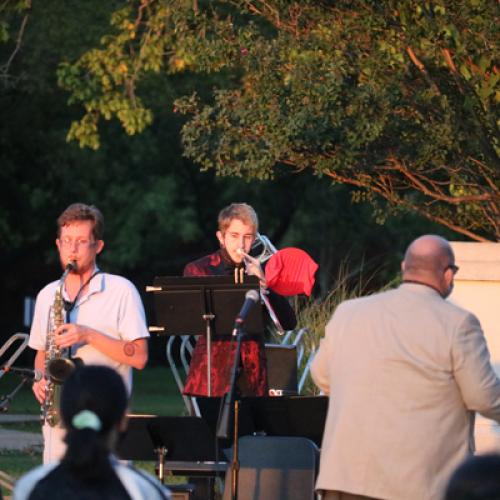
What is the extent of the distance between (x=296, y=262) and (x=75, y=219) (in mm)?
2083

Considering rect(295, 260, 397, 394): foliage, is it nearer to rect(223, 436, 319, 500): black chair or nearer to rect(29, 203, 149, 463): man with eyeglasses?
rect(223, 436, 319, 500): black chair

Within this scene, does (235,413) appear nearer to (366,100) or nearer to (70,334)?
(70,334)

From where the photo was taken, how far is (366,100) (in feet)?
39.2

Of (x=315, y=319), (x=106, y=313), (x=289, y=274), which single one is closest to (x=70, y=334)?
(x=106, y=313)

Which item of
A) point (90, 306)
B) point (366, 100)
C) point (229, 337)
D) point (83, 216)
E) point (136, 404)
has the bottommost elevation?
point (136, 404)

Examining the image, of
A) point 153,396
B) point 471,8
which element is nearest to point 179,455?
point 471,8

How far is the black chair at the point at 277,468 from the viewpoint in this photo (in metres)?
7.43

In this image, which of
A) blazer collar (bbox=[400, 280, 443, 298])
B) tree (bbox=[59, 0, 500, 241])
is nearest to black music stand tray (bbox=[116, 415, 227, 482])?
blazer collar (bbox=[400, 280, 443, 298])

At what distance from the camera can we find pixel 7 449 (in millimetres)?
13766

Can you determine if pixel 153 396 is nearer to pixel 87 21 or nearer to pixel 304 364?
pixel 87 21

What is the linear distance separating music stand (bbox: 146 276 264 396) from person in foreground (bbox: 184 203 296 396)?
6.1 inches

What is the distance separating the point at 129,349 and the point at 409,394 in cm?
156

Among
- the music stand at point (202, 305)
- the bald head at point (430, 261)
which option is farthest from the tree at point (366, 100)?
the bald head at point (430, 261)

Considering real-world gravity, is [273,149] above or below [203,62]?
below
